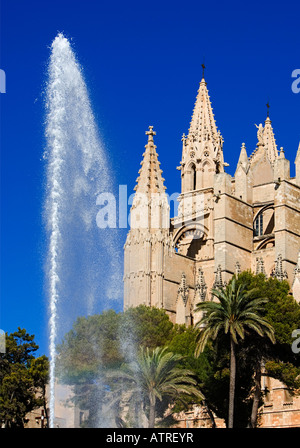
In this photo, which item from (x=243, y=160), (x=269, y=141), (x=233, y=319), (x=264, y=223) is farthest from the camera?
(x=269, y=141)

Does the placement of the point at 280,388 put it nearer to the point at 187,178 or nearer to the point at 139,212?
the point at 139,212

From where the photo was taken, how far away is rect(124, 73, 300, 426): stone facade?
68375 millimetres

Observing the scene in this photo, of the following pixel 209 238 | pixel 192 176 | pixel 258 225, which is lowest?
pixel 209 238

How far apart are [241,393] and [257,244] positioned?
77.2ft

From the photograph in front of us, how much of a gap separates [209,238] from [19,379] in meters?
22.6

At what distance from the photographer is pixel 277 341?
2020 inches

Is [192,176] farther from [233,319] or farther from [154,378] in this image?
[154,378]

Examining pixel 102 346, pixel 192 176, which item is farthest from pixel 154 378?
pixel 192 176

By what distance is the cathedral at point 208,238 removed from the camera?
68312 mm

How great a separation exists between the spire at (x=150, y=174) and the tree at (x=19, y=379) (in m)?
14.3

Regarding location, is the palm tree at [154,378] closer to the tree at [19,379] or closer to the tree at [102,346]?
the tree at [102,346]

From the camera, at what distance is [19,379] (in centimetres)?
5969

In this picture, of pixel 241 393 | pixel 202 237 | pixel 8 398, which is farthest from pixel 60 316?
pixel 202 237

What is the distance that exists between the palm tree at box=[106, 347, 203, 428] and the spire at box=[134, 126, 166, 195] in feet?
78.6
